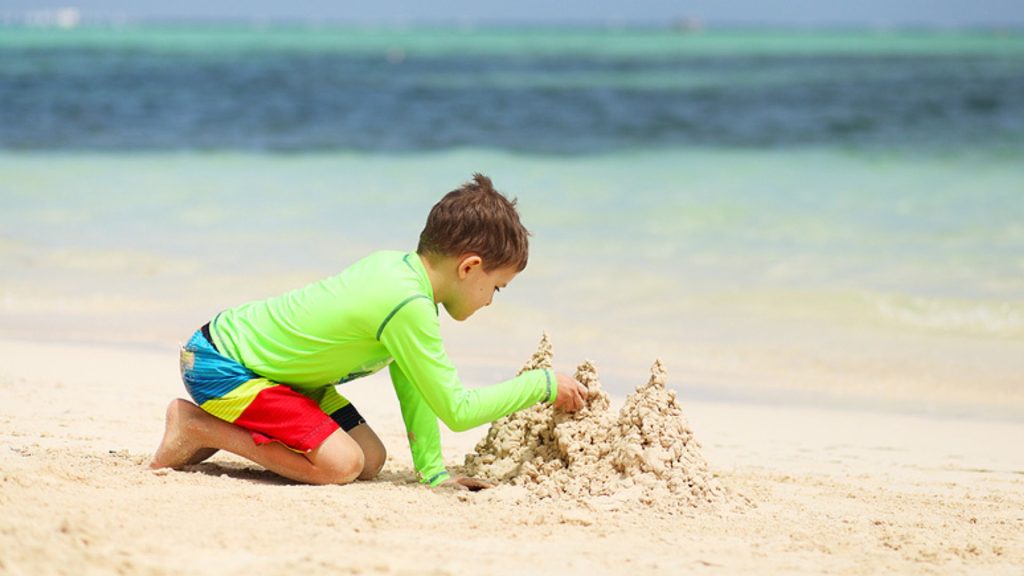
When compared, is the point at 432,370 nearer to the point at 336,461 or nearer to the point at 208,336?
the point at 336,461

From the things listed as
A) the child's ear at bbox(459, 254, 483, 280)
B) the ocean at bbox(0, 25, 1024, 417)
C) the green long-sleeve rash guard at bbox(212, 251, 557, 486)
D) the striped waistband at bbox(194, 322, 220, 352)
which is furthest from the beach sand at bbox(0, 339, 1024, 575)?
the ocean at bbox(0, 25, 1024, 417)

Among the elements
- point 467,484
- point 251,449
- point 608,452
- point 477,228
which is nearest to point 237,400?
point 251,449

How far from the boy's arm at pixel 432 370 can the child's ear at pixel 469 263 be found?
13 centimetres

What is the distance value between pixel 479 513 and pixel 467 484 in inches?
10.7

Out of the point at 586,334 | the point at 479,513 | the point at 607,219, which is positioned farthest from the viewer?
the point at 607,219

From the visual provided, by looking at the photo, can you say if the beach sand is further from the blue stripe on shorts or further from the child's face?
the child's face

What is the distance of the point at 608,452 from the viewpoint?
10.5 feet

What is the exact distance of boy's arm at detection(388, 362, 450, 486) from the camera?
3.34m

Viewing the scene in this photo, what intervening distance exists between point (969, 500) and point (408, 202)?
6.84m

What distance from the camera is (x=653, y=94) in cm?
2034

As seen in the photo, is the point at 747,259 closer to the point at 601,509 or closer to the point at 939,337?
the point at 939,337

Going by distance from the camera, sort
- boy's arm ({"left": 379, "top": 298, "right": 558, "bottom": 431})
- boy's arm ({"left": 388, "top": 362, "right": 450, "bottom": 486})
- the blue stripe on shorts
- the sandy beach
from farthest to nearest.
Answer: boy's arm ({"left": 388, "top": 362, "right": 450, "bottom": 486}) < the blue stripe on shorts < boy's arm ({"left": 379, "top": 298, "right": 558, "bottom": 431}) < the sandy beach

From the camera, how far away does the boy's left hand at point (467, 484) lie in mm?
3260

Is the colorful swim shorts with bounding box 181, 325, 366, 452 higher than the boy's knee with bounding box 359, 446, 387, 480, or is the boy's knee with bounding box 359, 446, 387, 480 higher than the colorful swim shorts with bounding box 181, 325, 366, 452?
the colorful swim shorts with bounding box 181, 325, 366, 452
